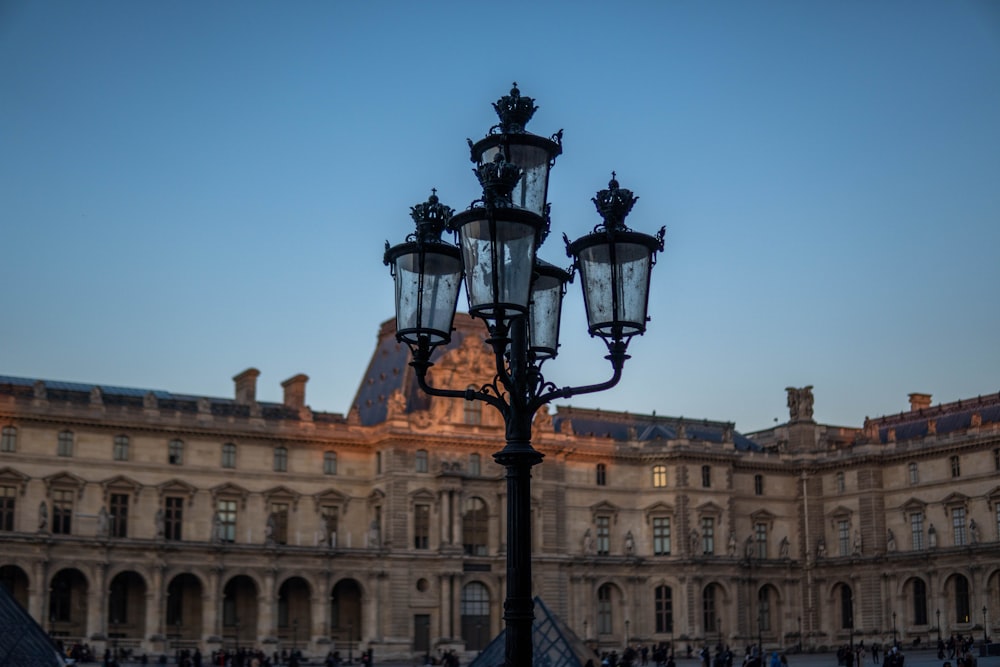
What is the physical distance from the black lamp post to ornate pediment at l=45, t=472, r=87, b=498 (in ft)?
169

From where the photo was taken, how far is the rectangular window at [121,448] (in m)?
63.6

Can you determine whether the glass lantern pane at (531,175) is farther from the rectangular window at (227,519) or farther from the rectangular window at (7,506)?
the rectangular window at (227,519)

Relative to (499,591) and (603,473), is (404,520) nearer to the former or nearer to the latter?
(499,591)

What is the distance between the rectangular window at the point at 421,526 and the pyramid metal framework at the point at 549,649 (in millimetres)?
25861

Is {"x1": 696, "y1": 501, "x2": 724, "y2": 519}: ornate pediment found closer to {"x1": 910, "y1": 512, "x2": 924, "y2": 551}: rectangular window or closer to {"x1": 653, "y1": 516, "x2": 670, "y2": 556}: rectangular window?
{"x1": 653, "y1": 516, "x2": 670, "y2": 556}: rectangular window

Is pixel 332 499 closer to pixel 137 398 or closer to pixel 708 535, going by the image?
pixel 137 398

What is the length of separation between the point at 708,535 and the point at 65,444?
36418mm

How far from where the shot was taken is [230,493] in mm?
66062

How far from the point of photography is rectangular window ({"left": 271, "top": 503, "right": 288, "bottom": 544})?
66.9m

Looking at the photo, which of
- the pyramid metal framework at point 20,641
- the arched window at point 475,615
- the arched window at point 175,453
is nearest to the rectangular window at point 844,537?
the arched window at point 475,615

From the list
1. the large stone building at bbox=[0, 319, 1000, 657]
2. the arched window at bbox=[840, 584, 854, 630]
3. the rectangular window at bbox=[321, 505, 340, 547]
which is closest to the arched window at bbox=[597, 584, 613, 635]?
the large stone building at bbox=[0, 319, 1000, 657]

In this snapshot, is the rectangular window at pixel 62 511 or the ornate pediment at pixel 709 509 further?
the ornate pediment at pixel 709 509

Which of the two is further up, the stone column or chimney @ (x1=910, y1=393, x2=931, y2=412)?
chimney @ (x1=910, y1=393, x2=931, y2=412)

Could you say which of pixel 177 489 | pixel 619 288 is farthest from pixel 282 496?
pixel 619 288
